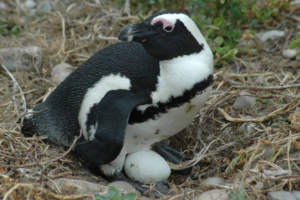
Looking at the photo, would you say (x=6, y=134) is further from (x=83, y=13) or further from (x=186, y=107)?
(x=83, y=13)

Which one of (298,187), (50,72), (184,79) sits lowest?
(298,187)

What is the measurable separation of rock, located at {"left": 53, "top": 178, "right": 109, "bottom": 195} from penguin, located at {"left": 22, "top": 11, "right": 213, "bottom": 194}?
0.19 meters

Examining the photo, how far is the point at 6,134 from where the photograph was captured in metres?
2.25

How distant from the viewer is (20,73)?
9.86 ft

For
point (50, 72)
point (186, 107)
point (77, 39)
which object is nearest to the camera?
point (186, 107)

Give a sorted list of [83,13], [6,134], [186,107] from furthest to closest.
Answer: [83,13], [6,134], [186,107]

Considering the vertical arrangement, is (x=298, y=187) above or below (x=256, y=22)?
below

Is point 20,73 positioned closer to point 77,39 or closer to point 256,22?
point 77,39

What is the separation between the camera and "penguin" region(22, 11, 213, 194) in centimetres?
201

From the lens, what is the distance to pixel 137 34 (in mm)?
1990

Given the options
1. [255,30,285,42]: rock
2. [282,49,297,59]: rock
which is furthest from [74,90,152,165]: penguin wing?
[255,30,285,42]: rock

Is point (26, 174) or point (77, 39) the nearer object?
point (26, 174)

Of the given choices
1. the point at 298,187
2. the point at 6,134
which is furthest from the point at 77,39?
the point at 298,187

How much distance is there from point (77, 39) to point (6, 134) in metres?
1.43
